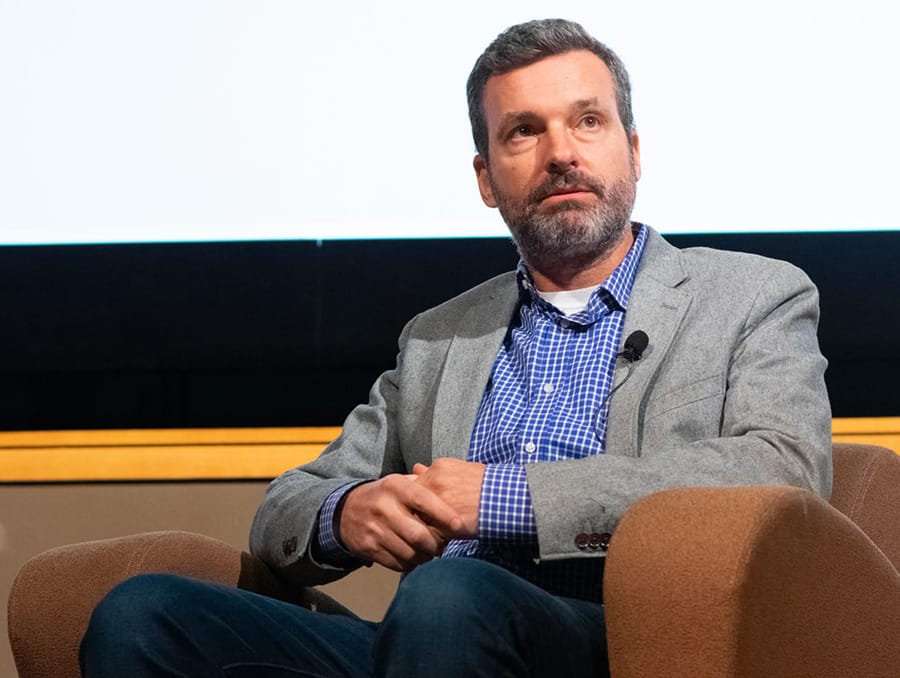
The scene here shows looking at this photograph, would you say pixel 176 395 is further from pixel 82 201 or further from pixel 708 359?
pixel 708 359

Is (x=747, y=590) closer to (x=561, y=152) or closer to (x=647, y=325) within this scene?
(x=647, y=325)

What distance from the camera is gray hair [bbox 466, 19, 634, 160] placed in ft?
6.16

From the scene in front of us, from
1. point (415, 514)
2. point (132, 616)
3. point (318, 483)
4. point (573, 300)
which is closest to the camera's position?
point (132, 616)

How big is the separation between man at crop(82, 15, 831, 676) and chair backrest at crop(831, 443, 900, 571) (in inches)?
4.1

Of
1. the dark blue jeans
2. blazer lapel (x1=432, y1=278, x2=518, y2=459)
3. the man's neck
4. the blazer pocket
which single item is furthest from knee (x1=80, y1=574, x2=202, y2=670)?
the man's neck

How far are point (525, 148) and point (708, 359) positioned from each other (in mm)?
430

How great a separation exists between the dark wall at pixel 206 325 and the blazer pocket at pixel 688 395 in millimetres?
952

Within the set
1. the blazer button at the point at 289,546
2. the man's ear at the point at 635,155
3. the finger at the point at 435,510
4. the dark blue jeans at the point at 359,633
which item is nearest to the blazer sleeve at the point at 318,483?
the blazer button at the point at 289,546

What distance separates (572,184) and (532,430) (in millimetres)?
365

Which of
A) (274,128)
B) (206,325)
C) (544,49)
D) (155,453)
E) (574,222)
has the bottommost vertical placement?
(155,453)

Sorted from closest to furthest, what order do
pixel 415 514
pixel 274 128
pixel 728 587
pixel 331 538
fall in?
pixel 728 587, pixel 415 514, pixel 331 538, pixel 274 128

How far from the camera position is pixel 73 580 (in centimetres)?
155

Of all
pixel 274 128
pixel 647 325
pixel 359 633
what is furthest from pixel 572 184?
pixel 274 128

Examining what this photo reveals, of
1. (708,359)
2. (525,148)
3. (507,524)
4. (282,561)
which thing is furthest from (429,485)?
A: (525,148)
